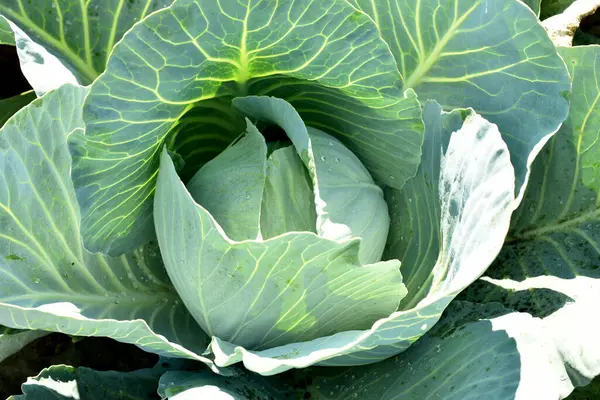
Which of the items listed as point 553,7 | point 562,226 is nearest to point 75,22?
point 562,226

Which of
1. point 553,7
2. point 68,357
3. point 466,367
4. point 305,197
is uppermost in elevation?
point 553,7

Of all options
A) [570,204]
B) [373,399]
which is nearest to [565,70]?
[570,204]

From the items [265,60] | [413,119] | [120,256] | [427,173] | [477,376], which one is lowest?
[477,376]

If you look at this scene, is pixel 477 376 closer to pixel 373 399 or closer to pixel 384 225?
pixel 373 399

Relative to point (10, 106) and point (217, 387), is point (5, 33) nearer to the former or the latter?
point (10, 106)

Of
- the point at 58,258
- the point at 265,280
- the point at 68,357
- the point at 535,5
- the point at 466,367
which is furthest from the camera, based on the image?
the point at 68,357

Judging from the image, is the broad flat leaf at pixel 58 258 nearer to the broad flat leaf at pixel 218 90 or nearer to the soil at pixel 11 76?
the broad flat leaf at pixel 218 90
